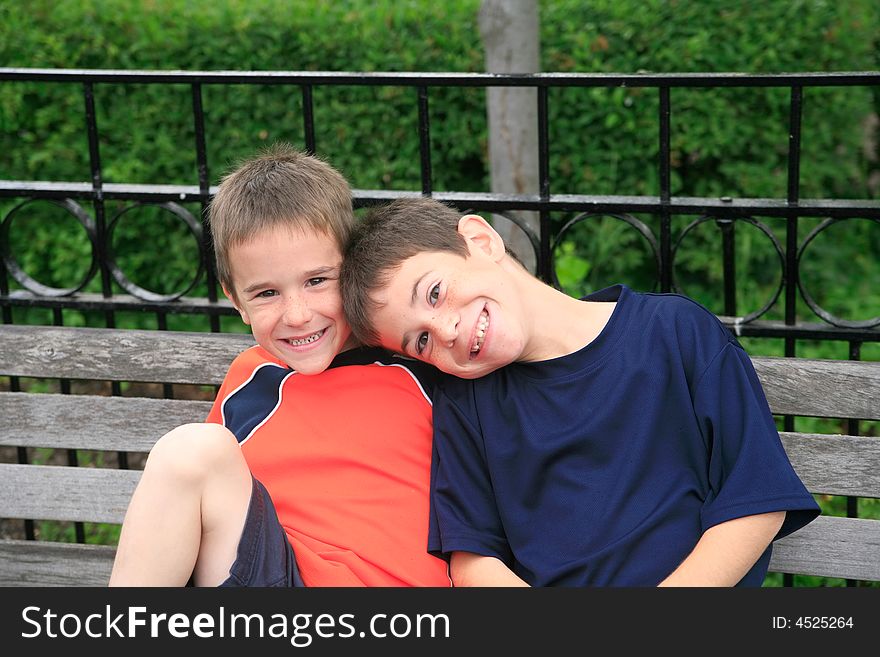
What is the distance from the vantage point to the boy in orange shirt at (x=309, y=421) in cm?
213

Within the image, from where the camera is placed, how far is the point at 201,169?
9.21 ft

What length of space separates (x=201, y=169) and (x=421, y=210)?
738 mm

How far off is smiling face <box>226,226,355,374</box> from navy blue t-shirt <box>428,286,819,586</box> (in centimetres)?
31

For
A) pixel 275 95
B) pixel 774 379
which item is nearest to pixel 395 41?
pixel 275 95

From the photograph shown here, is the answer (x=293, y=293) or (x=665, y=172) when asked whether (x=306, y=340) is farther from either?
(x=665, y=172)

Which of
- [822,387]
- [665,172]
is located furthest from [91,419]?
[822,387]

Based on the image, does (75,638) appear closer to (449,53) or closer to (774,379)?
(774,379)

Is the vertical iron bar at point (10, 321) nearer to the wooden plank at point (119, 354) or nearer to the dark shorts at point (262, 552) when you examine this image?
the wooden plank at point (119, 354)

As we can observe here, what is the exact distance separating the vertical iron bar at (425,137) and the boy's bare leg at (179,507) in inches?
36.1

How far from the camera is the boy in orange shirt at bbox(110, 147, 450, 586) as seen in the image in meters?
2.13

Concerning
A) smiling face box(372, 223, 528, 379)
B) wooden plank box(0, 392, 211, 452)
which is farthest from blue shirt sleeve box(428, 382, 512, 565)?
wooden plank box(0, 392, 211, 452)

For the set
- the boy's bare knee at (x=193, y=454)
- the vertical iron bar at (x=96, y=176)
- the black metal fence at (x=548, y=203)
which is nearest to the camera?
the boy's bare knee at (x=193, y=454)

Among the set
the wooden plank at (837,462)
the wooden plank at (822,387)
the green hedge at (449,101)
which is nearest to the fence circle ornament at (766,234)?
the wooden plank at (822,387)

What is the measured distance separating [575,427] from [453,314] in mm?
310
